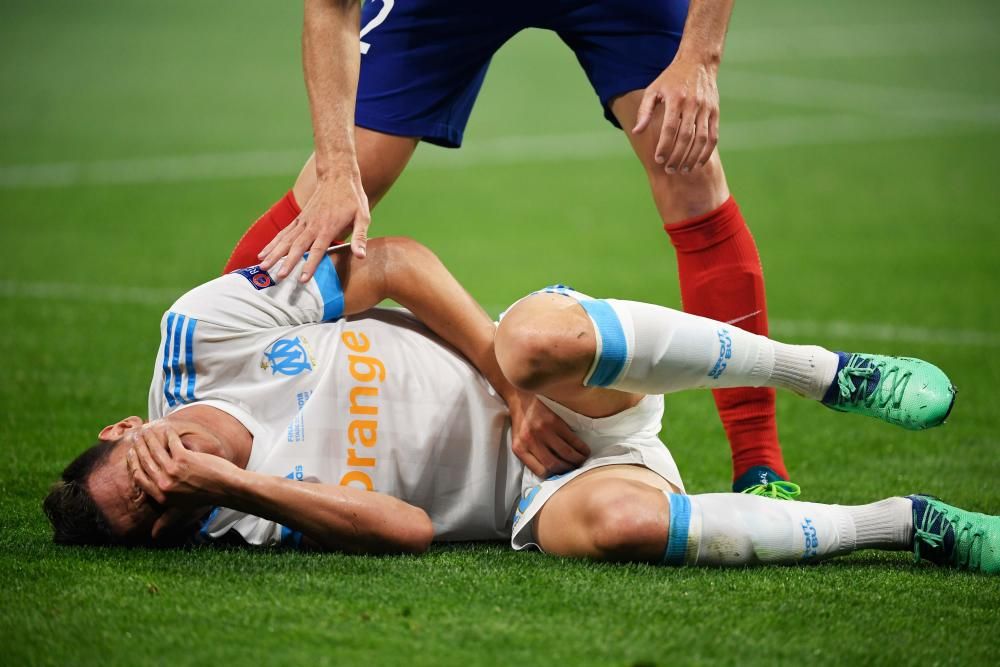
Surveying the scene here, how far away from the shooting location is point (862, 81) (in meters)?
13.7

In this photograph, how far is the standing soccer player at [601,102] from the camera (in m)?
2.99

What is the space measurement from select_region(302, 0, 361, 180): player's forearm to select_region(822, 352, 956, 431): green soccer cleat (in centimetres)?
124

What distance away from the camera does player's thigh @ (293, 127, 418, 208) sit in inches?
139

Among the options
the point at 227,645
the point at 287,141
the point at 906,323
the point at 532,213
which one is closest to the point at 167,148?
the point at 287,141

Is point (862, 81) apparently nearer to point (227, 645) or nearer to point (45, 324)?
point (45, 324)

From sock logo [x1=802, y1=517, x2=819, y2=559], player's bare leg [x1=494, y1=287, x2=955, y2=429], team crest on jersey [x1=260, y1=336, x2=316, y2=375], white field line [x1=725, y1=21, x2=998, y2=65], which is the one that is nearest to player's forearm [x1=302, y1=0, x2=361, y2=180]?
team crest on jersey [x1=260, y1=336, x2=316, y2=375]

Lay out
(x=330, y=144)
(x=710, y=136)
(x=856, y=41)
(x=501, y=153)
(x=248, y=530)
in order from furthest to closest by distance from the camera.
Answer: (x=856, y=41) → (x=501, y=153) → (x=330, y=144) → (x=710, y=136) → (x=248, y=530)

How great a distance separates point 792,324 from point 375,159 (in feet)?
8.77

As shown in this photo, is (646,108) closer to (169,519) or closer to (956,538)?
(956,538)

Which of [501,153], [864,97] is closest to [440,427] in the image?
[501,153]

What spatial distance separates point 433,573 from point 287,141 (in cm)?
818

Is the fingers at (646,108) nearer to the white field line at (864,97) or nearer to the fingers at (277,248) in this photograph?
the fingers at (277,248)

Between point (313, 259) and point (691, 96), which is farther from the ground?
point (691, 96)

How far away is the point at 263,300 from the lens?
9.82 feet
